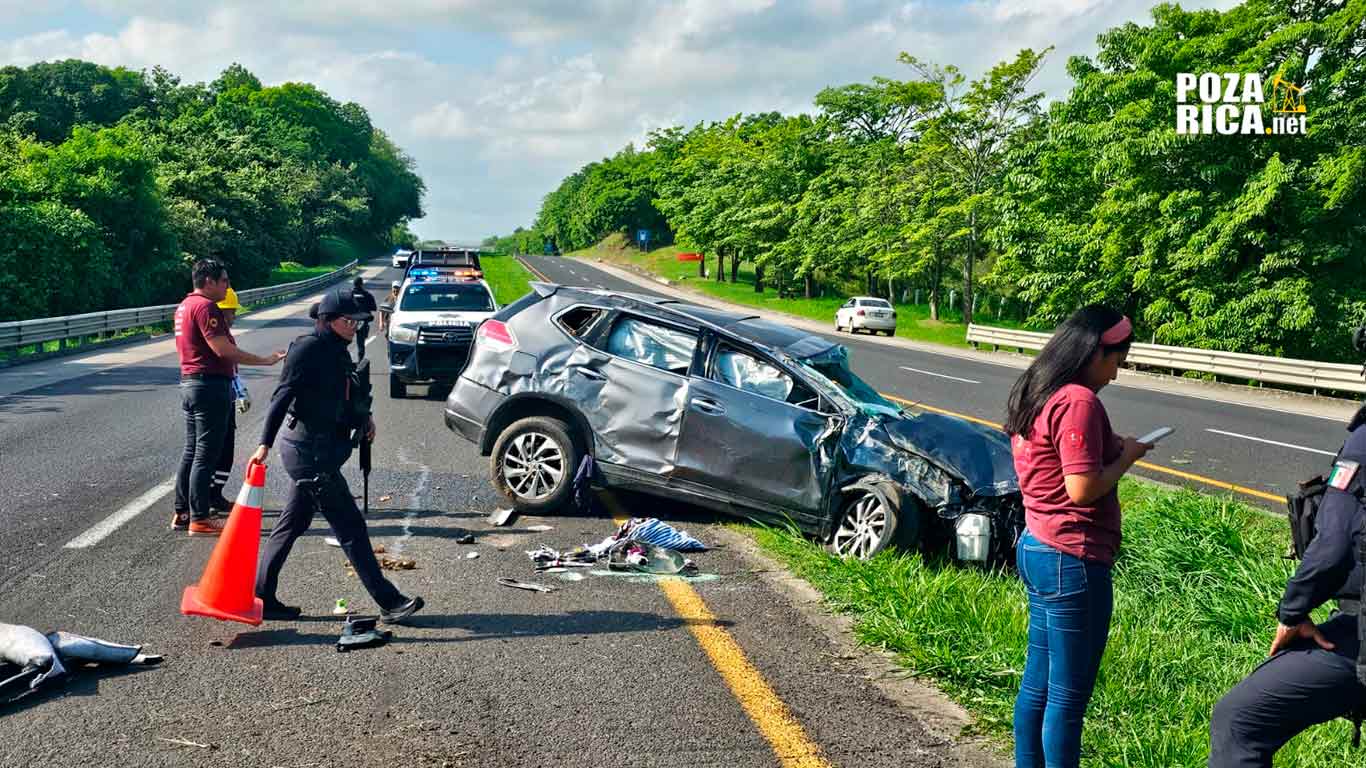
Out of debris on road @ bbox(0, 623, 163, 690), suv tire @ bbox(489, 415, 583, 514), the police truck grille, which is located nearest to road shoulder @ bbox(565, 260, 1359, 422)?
the police truck grille

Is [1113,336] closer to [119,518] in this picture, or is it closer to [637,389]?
[637,389]

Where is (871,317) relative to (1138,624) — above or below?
above

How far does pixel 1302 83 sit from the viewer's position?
28500 mm

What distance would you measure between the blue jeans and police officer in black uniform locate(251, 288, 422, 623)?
3.30 m

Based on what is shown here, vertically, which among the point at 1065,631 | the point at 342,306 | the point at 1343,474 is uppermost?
the point at 342,306

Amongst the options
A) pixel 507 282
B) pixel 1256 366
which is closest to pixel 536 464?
pixel 1256 366

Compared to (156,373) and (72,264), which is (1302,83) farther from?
(72,264)

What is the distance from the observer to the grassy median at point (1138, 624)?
176 inches

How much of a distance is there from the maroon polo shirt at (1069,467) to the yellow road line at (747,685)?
1268 mm

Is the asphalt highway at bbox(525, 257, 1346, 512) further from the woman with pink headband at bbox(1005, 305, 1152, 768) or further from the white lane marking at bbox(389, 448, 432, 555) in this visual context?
the woman with pink headband at bbox(1005, 305, 1152, 768)

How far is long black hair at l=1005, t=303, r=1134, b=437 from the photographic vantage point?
11.9 ft

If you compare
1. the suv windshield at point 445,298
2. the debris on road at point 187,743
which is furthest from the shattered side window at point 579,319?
the suv windshield at point 445,298

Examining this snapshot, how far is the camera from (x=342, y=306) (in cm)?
596

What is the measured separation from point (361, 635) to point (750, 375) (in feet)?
11.8
